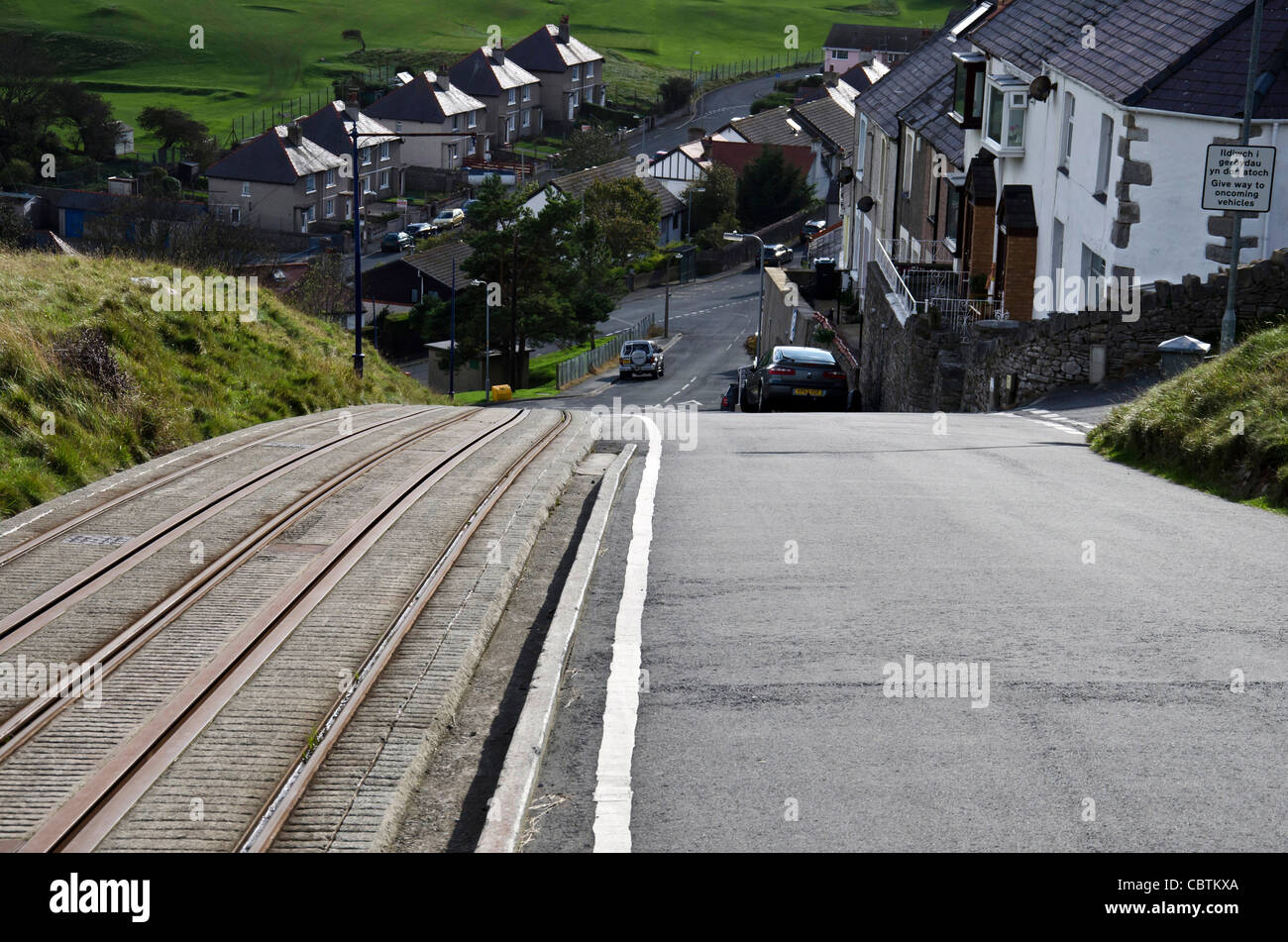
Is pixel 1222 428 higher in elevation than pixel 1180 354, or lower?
lower

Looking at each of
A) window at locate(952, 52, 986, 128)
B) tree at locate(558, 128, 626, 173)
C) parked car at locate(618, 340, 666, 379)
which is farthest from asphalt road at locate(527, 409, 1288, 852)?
tree at locate(558, 128, 626, 173)

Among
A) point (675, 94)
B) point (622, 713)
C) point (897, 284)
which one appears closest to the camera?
point (622, 713)

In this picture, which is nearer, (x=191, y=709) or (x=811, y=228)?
(x=191, y=709)

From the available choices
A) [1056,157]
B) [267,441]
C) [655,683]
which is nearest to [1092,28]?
[1056,157]

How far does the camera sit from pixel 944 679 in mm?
6758

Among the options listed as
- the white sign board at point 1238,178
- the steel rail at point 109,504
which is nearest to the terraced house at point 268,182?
the steel rail at point 109,504

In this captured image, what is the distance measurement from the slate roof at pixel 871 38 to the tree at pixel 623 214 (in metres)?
80.5

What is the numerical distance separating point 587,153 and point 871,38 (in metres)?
60.4

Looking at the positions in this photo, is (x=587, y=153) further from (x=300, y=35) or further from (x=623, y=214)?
(x=300, y=35)

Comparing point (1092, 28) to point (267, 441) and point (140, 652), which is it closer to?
point (267, 441)

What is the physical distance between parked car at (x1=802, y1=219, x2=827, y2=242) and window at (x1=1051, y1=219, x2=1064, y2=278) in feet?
212

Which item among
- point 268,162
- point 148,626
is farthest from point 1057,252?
point 268,162

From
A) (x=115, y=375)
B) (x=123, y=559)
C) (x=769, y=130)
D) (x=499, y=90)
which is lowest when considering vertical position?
(x=123, y=559)
